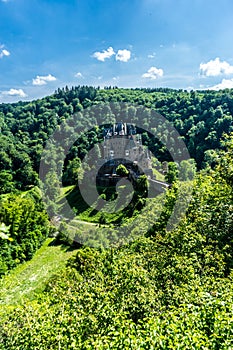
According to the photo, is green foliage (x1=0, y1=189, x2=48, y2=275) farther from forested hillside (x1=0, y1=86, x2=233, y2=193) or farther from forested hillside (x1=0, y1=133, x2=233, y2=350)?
forested hillside (x1=0, y1=86, x2=233, y2=193)

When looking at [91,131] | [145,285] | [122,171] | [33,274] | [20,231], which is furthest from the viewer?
[91,131]

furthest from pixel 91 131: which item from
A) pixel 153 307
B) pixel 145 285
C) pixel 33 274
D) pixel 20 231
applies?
pixel 153 307

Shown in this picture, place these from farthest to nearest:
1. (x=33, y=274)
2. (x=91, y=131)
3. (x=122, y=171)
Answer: (x=91, y=131), (x=122, y=171), (x=33, y=274)

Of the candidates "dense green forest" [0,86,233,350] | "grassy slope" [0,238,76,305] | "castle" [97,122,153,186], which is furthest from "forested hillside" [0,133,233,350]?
"castle" [97,122,153,186]

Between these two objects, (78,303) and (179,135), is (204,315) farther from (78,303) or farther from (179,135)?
(179,135)

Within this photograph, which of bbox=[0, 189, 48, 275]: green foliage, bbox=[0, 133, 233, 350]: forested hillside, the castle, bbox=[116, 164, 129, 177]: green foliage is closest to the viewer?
bbox=[0, 133, 233, 350]: forested hillside

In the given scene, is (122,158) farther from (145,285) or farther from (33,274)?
(145,285)

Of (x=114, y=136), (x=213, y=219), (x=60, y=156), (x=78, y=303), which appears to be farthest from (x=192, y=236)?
(x=60, y=156)

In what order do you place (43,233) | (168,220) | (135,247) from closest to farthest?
1. (135,247)
2. (168,220)
3. (43,233)

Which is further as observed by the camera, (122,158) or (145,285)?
(122,158)
